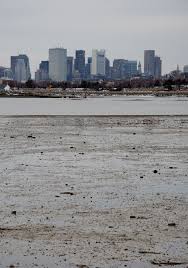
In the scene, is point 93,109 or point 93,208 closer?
point 93,208

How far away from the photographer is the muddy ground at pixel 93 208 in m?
11.7

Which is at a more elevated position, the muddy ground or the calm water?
the muddy ground

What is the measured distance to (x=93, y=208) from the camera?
15.9 meters

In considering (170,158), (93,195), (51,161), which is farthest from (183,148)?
(93,195)

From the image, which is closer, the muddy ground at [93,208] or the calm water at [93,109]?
the muddy ground at [93,208]

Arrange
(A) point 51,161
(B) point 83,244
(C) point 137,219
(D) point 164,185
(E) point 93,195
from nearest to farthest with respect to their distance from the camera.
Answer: (B) point 83,244
(C) point 137,219
(E) point 93,195
(D) point 164,185
(A) point 51,161

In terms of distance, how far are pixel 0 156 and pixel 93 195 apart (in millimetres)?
Answer: 10884

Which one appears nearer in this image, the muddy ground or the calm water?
the muddy ground

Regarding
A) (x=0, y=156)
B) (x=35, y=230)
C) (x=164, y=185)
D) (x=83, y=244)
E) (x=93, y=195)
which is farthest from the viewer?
(x=0, y=156)

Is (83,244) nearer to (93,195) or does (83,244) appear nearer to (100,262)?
(100,262)

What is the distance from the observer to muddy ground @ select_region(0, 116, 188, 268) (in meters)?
11.7

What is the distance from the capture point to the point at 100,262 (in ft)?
36.7

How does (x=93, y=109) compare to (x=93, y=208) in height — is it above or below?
below

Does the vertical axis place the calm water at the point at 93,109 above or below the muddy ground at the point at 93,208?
below
